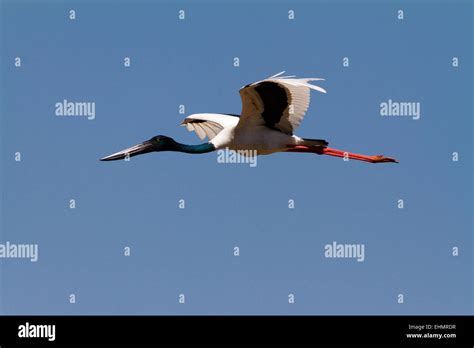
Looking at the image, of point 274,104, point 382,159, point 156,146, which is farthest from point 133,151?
point 382,159

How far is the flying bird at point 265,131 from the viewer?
903 inches

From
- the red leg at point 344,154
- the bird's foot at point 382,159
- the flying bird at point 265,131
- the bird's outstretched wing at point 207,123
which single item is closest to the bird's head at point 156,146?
the flying bird at point 265,131

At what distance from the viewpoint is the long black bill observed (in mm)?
24828

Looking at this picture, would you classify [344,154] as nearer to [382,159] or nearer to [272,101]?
[382,159]

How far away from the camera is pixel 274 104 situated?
23391 millimetres

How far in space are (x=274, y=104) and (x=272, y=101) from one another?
145 millimetres

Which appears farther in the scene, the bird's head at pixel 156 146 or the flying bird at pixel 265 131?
the bird's head at pixel 156 146

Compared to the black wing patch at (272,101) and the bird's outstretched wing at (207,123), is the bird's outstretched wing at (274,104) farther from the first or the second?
the bird's outstretched wing at (207,123)

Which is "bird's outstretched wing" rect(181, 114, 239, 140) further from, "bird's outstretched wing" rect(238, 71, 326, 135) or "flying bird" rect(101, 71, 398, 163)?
"bird's outstretched wing" rect(238, 71, 326, 135)

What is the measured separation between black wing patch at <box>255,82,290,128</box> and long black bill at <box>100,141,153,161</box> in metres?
2.92
